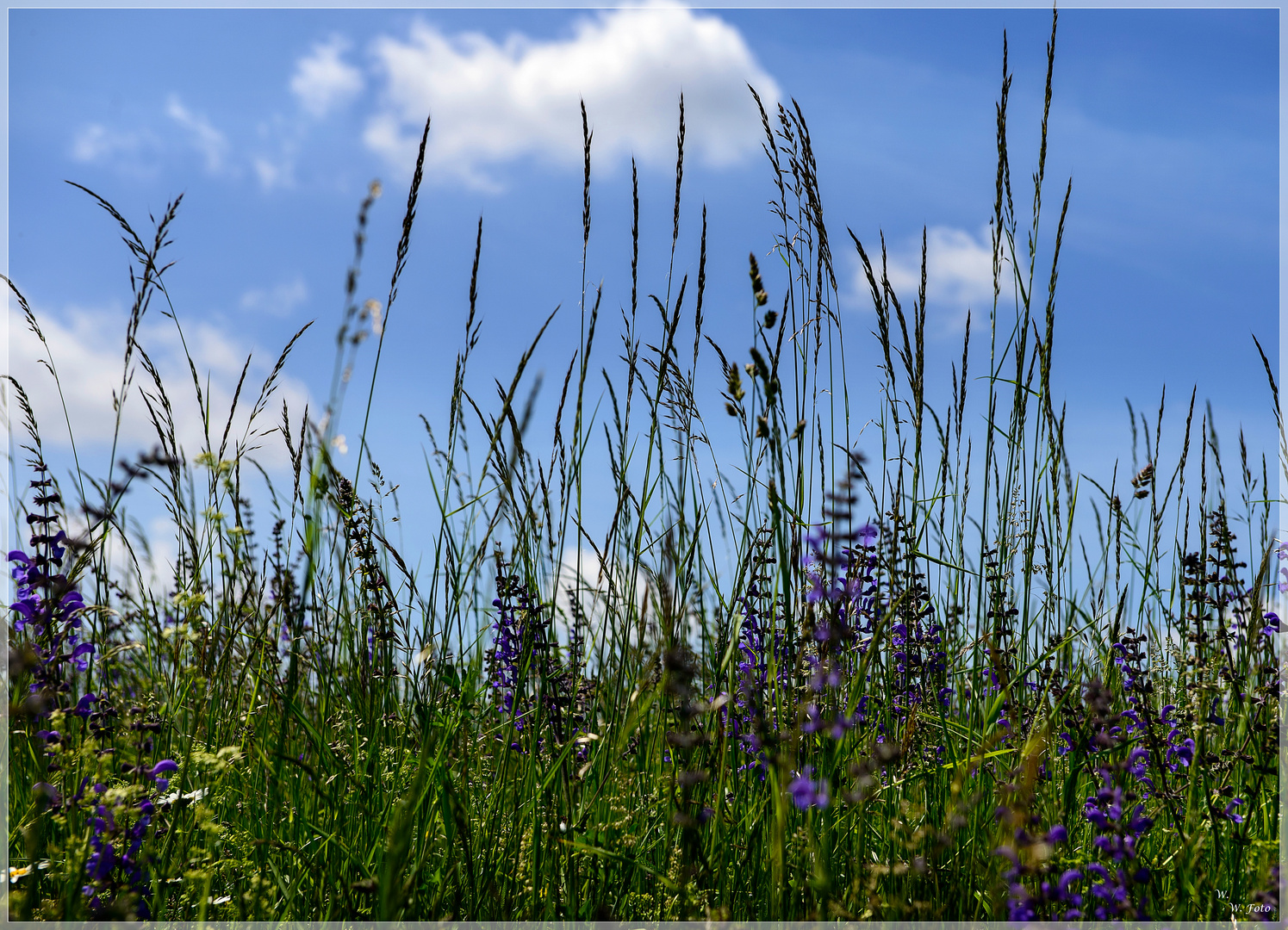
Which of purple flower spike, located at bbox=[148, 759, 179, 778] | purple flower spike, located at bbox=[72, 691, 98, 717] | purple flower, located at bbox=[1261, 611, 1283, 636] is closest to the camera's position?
purple flower spike, located at bbox=[148, 759, 179, 778]

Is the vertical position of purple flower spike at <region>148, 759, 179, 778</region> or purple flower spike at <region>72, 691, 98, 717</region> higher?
purple flower spike at <region>72, 691, 98, 717</region>

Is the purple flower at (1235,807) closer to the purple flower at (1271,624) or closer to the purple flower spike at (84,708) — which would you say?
the purple flower at (1271,624)

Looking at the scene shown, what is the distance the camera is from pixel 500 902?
66.0 inches

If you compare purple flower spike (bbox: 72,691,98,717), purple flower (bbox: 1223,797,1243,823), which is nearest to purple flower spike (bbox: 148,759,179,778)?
purple flower spike (bbox: 72,691,98,717)

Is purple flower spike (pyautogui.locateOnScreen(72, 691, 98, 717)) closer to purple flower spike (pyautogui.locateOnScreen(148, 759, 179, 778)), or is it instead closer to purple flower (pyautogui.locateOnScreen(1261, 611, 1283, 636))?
purple flower spike (pyautogui.locateOnScreen(148, 759, 179, 778))

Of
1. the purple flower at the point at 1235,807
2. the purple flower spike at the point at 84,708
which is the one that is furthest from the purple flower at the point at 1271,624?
the purple flower spike at the point at 84,708

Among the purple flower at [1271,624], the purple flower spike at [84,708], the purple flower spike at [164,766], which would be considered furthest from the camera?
the purple flower at [1271,624]

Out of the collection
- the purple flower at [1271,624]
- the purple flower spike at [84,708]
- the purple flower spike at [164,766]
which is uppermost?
the purple flower at [1271,624]

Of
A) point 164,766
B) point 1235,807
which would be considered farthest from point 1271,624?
point 164,766

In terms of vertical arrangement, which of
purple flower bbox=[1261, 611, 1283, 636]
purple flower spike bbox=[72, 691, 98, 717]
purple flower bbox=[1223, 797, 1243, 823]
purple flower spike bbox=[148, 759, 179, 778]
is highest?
purple flower bbox=[1261, 611, 1283, 636]

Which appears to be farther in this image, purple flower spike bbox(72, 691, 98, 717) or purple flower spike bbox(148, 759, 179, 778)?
purple flower spike bbox(72, 691, 98, 717)

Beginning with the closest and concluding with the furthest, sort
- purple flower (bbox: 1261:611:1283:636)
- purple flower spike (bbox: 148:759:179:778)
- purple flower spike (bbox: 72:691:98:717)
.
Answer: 1. purple flower spike (bbox: 148:759:179:778)
2. purple flower spike (bbox: 72:691:98:717)
3. purple flower (bbox: 1261:611:1283:636)

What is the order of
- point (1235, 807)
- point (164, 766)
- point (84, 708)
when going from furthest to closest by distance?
point (1235, 807) < point (84, 708) < point (164, 766)

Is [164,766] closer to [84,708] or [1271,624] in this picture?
[84,708]
